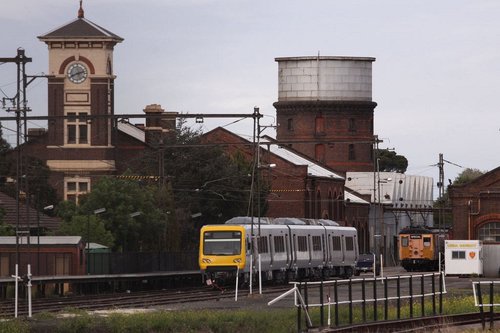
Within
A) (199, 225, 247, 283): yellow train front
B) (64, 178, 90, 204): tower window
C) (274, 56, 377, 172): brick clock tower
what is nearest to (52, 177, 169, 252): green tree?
(199, 225, 247, 283): yellow train front

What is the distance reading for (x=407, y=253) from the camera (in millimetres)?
92250

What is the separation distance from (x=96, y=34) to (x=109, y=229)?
99.5 ft

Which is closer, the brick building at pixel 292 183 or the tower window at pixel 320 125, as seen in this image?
the brick building at pixel 292 183

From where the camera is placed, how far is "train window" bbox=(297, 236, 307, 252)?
69438mm

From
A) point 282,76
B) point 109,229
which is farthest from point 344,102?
point 109,229

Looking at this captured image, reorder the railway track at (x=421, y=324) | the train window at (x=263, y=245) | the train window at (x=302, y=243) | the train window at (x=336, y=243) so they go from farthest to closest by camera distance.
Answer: the train window at (x=336, y=243) → the train window at (x=302, y=243) → the train window at (x=263, y=245) → the railway track at (x=421, y=324)

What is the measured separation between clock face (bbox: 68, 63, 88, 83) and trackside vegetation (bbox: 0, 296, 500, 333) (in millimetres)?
72681

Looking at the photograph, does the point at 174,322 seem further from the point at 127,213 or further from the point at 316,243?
the point at 127,213

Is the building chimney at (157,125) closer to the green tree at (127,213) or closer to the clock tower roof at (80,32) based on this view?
the clock tower roof at (80,32)

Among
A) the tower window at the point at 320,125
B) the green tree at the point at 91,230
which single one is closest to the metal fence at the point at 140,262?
the green tree at the point at 91,230

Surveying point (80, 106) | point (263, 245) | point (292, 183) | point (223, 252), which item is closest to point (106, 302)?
point (223, 252)

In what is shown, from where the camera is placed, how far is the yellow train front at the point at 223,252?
6072 cm

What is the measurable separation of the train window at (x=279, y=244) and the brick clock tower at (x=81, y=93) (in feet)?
143

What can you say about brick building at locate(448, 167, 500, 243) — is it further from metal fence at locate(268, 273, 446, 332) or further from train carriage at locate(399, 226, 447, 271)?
metal fence at locate(268, 273, 446, 332)
